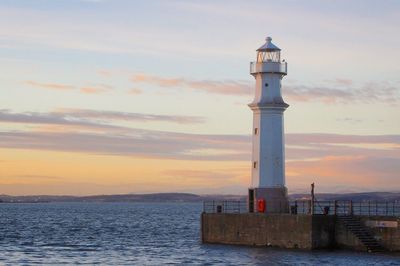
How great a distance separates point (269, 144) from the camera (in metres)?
45.8

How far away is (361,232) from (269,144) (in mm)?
7318

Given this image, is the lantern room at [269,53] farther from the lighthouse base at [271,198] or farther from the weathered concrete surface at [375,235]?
the weathered concrete surface at [375,235]

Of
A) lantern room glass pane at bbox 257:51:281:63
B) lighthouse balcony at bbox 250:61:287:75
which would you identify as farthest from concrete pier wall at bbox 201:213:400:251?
lantern room glass pane at bbox 257:51:281:63

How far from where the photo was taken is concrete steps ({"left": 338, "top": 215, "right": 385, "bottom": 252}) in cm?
4125

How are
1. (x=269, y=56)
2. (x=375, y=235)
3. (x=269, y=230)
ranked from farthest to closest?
(x=269, y=56) < (x=269, y=230) < (x=375, y=235)

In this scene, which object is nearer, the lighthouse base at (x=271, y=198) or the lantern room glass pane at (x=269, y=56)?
the lighthouse base at (x=271, y=198)

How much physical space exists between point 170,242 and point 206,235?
25.3 ft

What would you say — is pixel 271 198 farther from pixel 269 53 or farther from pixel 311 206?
pixel 269 53

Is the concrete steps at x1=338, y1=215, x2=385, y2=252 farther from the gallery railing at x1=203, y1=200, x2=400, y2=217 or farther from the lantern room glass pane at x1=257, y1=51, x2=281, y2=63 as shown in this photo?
the lantern room glass pane at x1=257, y1=51, x2=281, y2=63

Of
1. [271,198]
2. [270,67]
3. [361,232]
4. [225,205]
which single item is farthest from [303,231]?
[270,67]

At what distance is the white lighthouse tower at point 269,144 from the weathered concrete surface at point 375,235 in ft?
13.9

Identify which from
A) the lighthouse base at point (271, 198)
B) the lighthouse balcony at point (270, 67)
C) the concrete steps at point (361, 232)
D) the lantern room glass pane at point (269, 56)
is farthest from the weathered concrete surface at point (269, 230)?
the lantern room glass pane at point (269, 56)

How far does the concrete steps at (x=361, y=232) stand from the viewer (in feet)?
135

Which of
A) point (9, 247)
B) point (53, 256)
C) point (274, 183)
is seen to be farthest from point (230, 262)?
point (9, 247)
